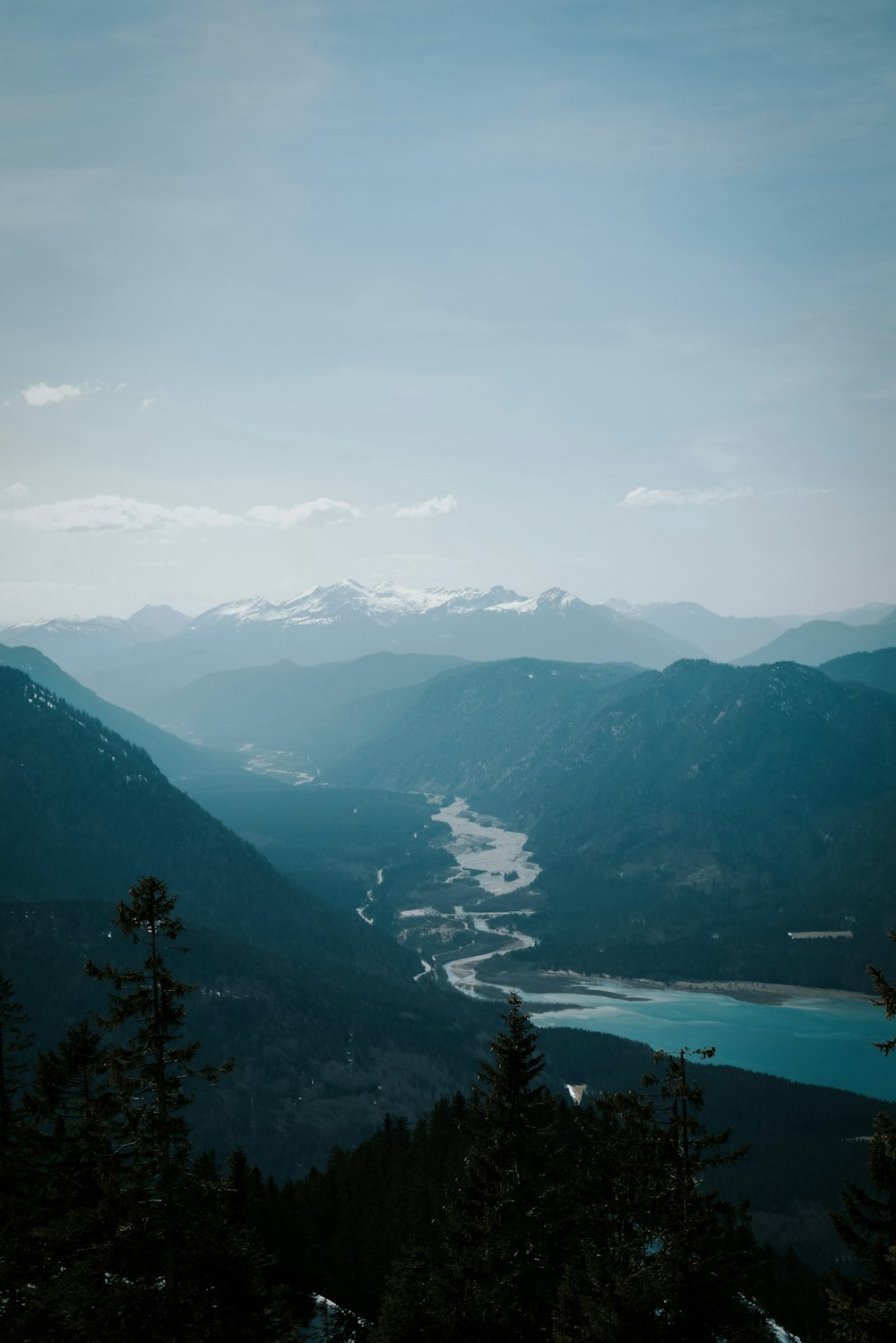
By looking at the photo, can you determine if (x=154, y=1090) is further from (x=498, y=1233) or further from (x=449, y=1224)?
(x=449, y=1224)

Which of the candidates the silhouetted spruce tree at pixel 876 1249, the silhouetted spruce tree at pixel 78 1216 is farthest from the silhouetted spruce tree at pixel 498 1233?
the silhouetted spruce tree at pixel 78 1216

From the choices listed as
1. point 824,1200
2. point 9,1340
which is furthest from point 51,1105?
point 824,1200

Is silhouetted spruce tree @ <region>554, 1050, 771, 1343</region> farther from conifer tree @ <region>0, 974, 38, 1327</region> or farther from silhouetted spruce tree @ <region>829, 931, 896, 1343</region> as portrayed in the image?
conifer tree @ <region>0, 974, 38, 1327</region>

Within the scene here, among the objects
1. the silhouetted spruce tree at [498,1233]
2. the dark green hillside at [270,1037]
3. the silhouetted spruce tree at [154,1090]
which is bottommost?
the dark green hillside at [270,1037]

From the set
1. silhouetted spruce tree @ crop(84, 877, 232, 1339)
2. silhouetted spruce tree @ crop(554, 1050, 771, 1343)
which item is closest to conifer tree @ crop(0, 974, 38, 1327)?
silhouetted spruce tree @ crop(84, 877, 232, 1339)

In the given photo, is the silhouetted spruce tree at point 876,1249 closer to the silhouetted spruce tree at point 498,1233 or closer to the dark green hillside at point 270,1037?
the silhouetted spruce tree at point 498,1233

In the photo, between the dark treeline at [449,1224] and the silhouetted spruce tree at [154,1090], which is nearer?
the silhouetted spruce tree at [154,1090]
